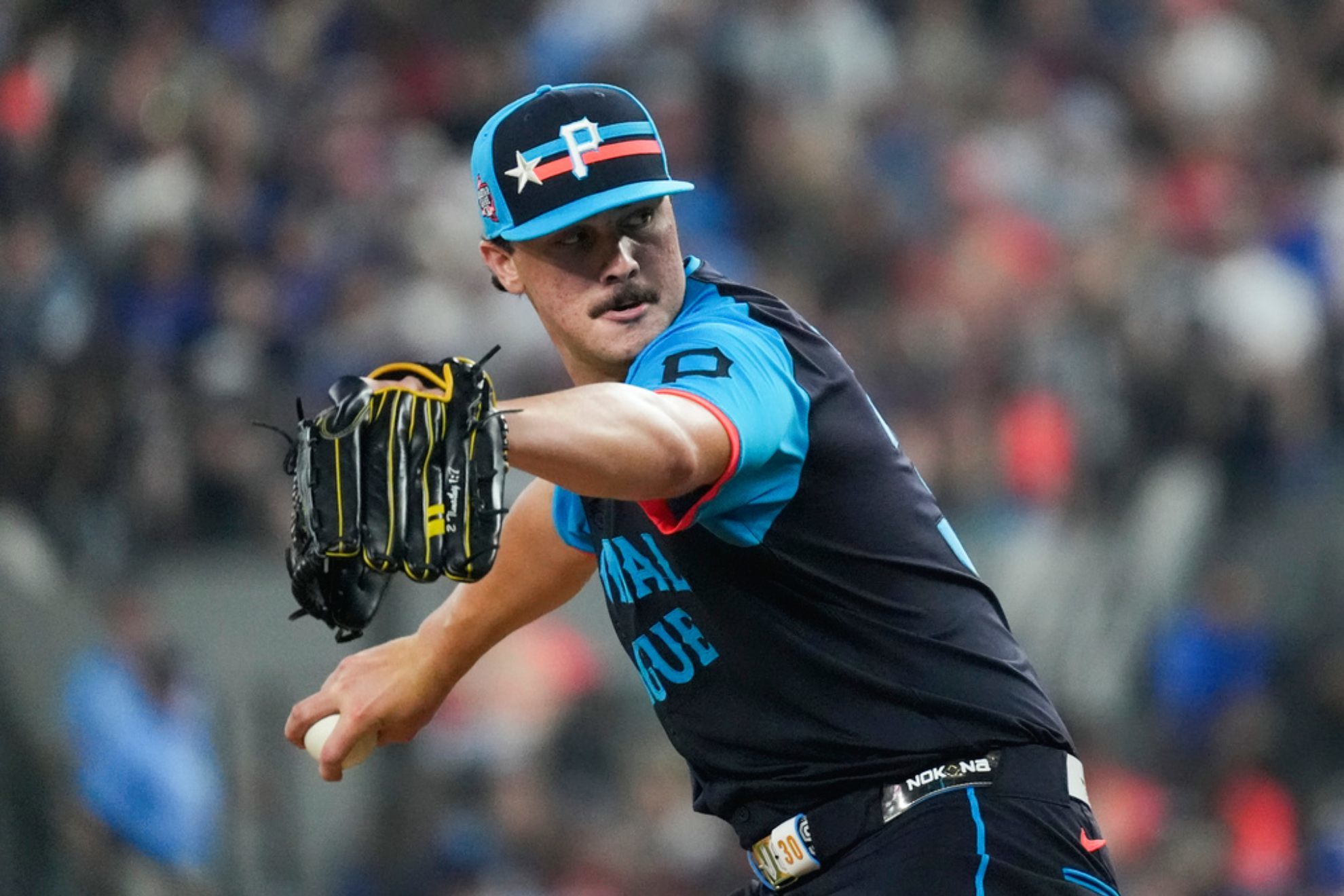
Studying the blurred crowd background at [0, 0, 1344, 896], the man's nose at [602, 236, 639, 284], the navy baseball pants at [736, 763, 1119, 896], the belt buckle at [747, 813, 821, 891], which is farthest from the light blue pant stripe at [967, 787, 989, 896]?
the blurred crowd background at [0, 0, 1344, 896]

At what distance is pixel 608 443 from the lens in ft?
8.77

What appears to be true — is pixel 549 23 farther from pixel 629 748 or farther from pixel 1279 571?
pixel 1279 571

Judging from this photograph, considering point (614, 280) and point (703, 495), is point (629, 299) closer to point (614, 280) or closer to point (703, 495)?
point (614, 280)

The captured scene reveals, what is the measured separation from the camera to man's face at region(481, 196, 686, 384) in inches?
136

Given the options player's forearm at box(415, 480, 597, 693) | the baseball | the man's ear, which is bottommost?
the baseball

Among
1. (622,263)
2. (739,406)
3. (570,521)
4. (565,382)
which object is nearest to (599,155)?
(622,263)

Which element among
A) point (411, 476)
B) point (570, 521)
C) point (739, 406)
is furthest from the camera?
point (570, 521)

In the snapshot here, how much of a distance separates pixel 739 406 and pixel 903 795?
0.82m

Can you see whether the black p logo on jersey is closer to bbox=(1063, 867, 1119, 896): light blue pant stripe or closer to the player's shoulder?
the player's shoulder

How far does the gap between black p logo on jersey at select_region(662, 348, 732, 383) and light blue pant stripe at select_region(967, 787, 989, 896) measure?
91cm

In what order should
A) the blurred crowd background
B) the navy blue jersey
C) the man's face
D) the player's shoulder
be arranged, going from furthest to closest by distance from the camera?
the blurred crowd background
the man's face
the navy blue jersey
the player's shoulder

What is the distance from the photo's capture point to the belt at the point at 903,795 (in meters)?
3.25

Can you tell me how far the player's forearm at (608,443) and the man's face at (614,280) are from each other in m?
0.65

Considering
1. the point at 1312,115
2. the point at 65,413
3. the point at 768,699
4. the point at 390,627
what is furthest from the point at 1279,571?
the point at 768,699
